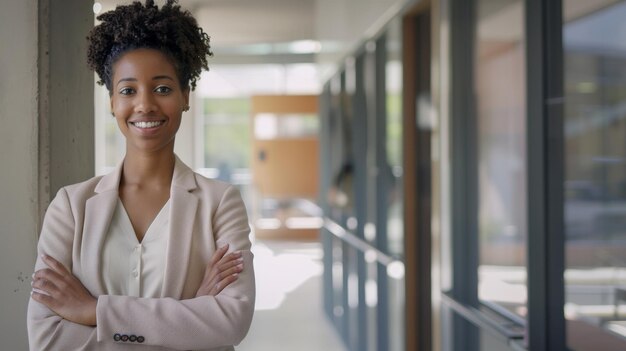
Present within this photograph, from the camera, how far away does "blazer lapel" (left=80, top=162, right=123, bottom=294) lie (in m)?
1.71

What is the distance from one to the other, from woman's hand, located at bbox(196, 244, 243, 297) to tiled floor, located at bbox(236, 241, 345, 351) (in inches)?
212

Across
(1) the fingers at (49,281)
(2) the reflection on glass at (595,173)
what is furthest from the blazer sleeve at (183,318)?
(2) the reflection on glass at (595,173)

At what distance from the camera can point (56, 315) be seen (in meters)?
1.70

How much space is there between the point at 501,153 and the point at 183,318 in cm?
186

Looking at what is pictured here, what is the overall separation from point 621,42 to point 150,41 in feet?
4.18

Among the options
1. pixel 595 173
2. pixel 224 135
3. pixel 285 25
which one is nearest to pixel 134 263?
pixel 595 173

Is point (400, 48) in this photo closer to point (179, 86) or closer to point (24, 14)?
point (24, 14)

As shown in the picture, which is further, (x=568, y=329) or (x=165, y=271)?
(x=568, y=329)

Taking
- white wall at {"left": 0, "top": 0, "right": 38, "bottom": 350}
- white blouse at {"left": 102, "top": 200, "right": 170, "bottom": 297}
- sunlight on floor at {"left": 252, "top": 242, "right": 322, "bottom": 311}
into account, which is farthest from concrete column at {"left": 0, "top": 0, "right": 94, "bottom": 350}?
sunlight on floor at {"left": 252, "top": 242, "right": 322, "bottom": 311}

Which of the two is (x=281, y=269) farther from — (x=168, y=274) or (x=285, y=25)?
(x=168, y=274)

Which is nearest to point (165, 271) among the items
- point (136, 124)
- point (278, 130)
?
point (136, 124)

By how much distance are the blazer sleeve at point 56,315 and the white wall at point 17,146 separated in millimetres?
614

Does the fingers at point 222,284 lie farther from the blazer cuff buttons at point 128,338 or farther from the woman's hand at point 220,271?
the blazer cuff buttons at point 128,338

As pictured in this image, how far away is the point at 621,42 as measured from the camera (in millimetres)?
2143
